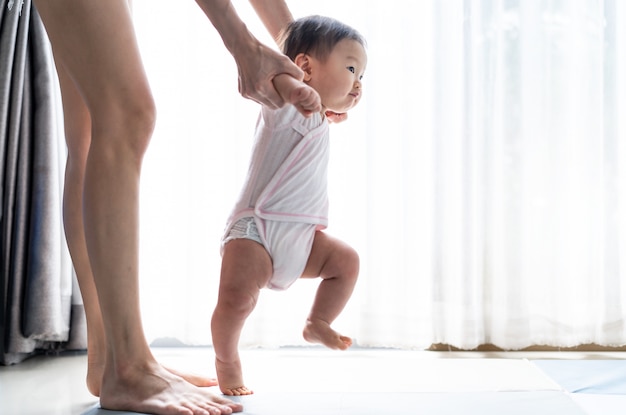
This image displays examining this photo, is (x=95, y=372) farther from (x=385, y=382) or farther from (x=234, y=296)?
(x=385, y=382)

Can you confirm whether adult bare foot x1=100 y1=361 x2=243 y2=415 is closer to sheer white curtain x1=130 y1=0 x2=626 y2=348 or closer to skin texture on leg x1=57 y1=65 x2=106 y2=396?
skin texture on leg x1=57 y1=65 x2=106 y2=396

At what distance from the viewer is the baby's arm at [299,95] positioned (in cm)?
129

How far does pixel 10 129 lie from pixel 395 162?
1.17 metres

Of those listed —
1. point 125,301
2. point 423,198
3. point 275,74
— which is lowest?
point 125,301

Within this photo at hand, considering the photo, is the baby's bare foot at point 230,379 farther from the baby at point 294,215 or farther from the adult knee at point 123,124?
the adult knee at point 123,124

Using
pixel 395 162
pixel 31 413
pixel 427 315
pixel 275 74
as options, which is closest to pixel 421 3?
pixel 395 162

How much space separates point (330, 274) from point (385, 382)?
0.32 meters

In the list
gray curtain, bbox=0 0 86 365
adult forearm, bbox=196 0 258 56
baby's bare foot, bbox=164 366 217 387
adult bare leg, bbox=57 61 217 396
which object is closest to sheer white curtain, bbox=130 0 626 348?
gray curtain, bbox=0 0 86 365

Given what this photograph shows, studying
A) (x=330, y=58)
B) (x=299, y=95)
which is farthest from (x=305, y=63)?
(x=299, y=95)

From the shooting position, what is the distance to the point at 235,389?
1.59 metres

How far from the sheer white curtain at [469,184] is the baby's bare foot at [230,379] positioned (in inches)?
28.2

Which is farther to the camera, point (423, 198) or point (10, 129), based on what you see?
point (423, 198)

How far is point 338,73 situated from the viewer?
1621mm

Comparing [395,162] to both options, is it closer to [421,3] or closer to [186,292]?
[421,3]
